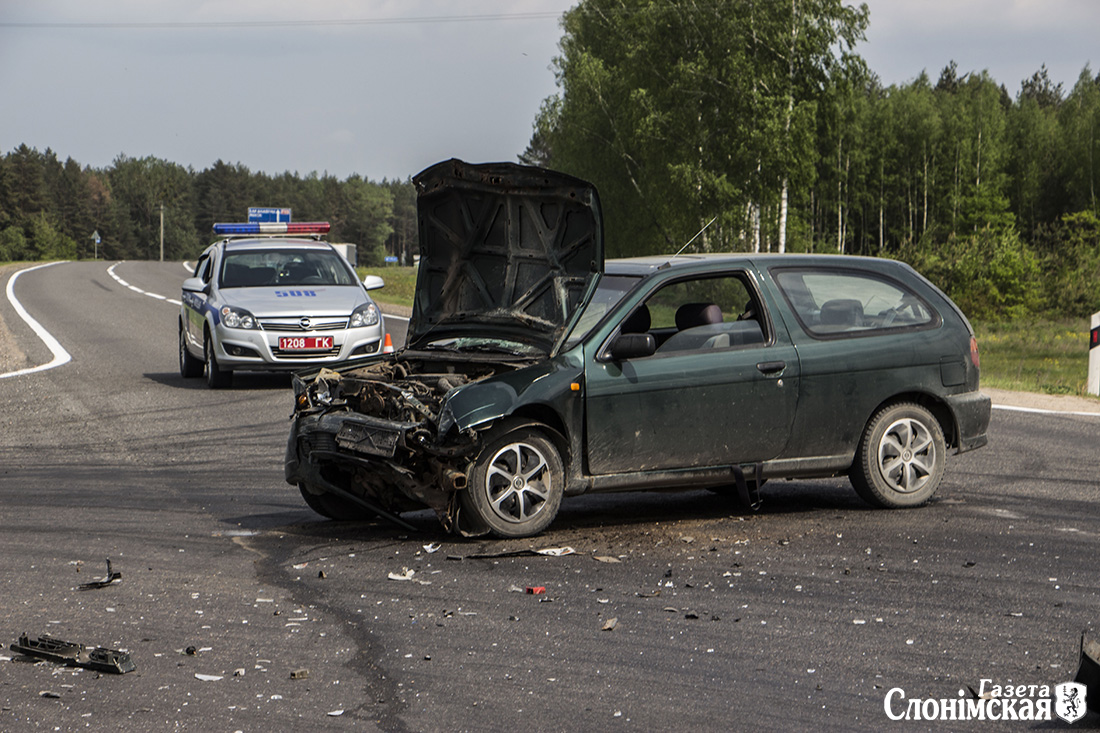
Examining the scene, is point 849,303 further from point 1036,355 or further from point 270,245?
point 1036,355

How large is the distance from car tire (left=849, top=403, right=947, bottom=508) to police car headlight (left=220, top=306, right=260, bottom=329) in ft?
29.7

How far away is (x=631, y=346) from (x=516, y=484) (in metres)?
1.05

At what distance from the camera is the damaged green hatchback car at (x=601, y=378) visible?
6719 mm

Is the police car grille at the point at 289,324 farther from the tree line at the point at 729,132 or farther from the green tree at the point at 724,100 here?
the green tree at the point at 724,100

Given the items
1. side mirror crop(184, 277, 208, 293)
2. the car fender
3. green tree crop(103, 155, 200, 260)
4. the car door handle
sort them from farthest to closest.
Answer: green tree crop(103, 155, 200, 260) < side mirror crop(184, 277, 208, 293) < the car door handle < the car fender

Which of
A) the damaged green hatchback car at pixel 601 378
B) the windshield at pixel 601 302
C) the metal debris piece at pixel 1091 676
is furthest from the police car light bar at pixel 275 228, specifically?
the metal debris piece at pixel 1091 676

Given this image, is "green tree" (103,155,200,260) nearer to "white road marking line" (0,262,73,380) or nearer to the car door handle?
"white road marking line" (0,262,73,380)

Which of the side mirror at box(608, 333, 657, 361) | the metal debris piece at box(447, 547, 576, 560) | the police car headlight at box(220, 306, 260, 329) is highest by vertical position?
the police car headlight at box(220, 306, 260, 329)

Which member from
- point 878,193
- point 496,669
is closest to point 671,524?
point 496,669

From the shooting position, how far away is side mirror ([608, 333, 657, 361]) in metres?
6.92

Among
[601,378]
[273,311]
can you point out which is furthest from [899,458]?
[273,311]

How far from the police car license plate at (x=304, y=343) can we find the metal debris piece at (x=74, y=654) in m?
9.99

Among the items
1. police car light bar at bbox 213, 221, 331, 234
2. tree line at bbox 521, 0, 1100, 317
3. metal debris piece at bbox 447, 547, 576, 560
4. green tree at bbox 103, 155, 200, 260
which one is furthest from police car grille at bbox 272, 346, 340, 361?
green tree at bbox 103, 155, 200, 260

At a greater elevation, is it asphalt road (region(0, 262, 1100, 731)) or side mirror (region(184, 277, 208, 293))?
side mirror (region(184, 277, 208, 293))
